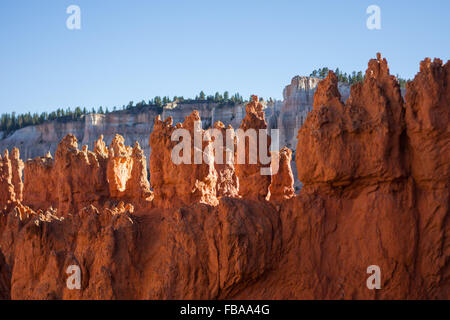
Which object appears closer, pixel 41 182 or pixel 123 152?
pixel 123 152

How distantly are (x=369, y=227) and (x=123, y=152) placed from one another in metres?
20.5

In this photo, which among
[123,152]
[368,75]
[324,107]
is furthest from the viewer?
[123,152]

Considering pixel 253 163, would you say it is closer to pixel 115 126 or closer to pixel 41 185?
pixel 41 185

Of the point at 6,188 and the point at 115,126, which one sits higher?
the point at 115,126

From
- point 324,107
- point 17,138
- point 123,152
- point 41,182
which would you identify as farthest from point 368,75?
point 17,138

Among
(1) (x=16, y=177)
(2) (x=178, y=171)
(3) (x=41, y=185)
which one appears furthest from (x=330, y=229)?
(1) (x=16, y=177)

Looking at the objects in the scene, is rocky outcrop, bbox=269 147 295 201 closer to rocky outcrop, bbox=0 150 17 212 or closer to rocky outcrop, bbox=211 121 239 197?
rocky outcrop, bbox=211 121 239 197

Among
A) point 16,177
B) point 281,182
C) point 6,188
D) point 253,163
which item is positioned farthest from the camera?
point 16,177

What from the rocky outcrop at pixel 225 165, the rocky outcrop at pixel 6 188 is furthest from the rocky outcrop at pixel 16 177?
the rocky outcrop at pixel 225 165

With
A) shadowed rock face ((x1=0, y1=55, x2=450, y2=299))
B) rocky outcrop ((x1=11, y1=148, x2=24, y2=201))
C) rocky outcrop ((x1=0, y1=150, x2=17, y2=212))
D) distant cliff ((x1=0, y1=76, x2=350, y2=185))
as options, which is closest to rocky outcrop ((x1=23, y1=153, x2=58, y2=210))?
rocky outcrop ((x1=11, y1=148, x2=24, y2=201))

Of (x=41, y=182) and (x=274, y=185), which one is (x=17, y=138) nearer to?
(x=41, y=182)
